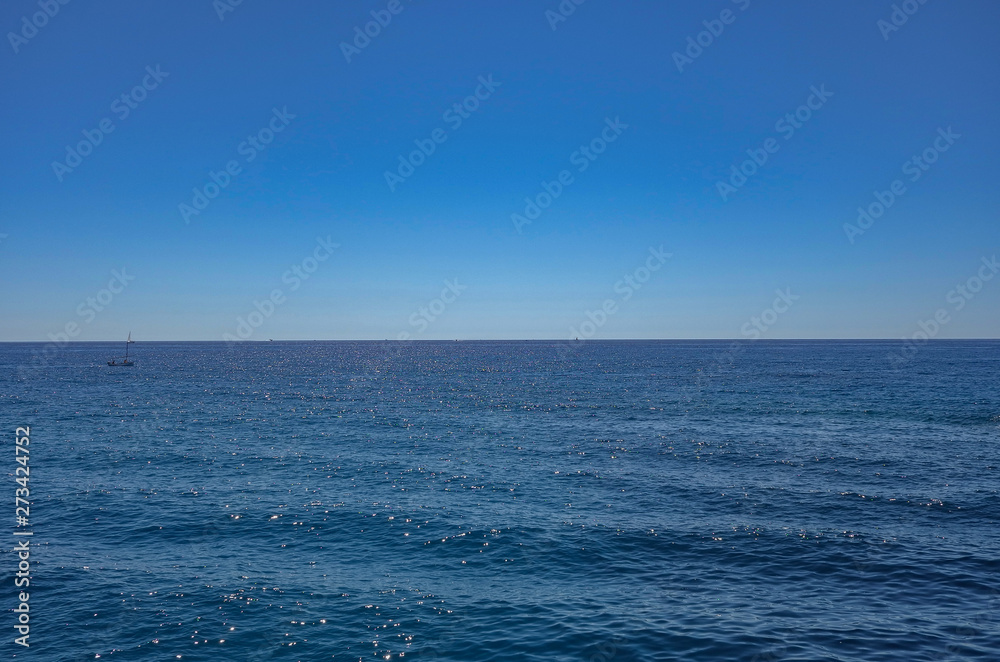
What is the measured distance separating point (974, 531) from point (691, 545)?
15.7 meters

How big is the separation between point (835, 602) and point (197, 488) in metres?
39.6

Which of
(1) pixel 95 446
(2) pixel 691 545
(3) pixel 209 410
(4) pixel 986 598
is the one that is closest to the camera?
(4) pixel 986 598

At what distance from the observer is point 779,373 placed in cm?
13700

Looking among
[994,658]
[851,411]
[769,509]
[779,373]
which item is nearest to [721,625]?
[994,658]

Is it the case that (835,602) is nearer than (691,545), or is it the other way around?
(835,602)

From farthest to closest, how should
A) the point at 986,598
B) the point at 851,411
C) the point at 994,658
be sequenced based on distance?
the point at 851,411 → the point at 986,598 → the point at 994,658

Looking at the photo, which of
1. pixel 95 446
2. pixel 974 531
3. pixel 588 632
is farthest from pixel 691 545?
pixel 95 446

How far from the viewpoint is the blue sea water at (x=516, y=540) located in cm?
2111

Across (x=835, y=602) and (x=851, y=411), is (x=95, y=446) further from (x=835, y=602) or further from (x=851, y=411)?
(x=851, y=411)

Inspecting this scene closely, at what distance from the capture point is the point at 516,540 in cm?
3136

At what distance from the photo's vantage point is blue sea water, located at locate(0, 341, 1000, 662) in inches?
831

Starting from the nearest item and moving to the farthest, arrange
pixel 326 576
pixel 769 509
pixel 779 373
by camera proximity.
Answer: pixel 326 576 → pixel 769 509 → pixel 779 373

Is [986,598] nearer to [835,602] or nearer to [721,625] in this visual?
[835,602]

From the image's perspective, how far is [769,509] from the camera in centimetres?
3597
